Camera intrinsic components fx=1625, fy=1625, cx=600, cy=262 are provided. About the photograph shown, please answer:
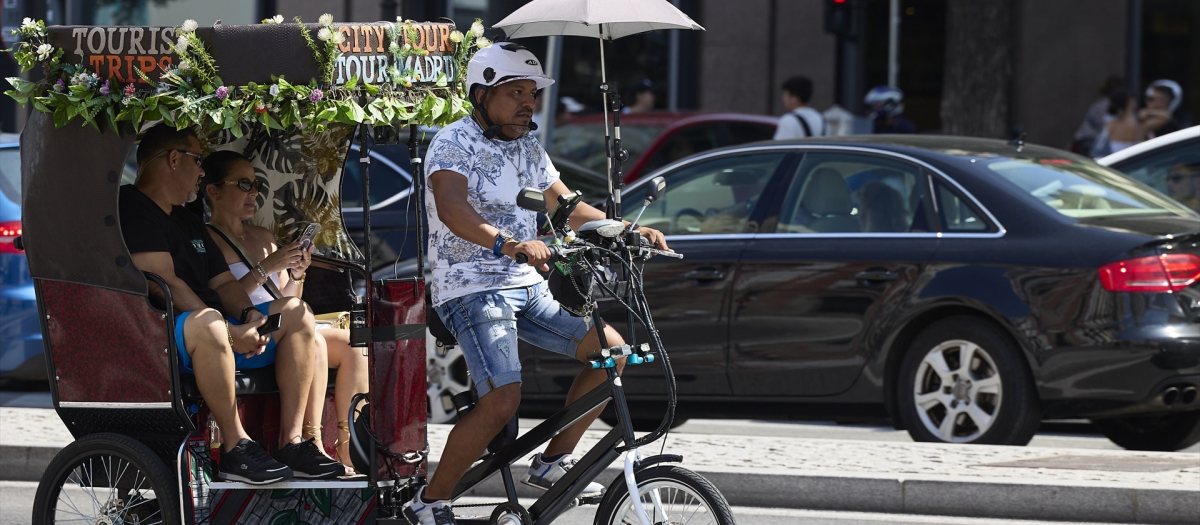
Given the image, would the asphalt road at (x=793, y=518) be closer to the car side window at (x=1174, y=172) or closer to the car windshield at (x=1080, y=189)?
the car windshield at (x=1080, y=189)

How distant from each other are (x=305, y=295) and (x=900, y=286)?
111 inches

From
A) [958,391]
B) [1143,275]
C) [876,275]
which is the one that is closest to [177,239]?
[876,275]

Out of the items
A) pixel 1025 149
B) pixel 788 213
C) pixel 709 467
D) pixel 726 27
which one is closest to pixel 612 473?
pixel 709 467

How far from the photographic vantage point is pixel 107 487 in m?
5.18

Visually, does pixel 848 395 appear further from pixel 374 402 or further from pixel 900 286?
pixel 374 402

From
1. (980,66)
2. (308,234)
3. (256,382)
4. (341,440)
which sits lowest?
(341,440)

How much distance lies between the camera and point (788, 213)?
25.6ft

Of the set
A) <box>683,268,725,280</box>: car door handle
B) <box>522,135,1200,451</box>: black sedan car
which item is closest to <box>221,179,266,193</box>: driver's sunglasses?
<box>522,135,1200,451</box>: black sedan car

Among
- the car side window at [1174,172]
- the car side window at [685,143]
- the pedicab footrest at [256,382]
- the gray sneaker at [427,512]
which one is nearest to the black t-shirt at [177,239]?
the pedicab footrest at [256,382]

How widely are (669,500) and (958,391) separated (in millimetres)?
3048

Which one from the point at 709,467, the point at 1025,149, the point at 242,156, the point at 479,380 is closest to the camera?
the point at 479,380

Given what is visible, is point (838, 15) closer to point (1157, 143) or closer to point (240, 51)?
point (1157, 143)

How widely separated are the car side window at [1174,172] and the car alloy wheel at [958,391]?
2.16 metres

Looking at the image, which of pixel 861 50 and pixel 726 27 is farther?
pixel 726 27
